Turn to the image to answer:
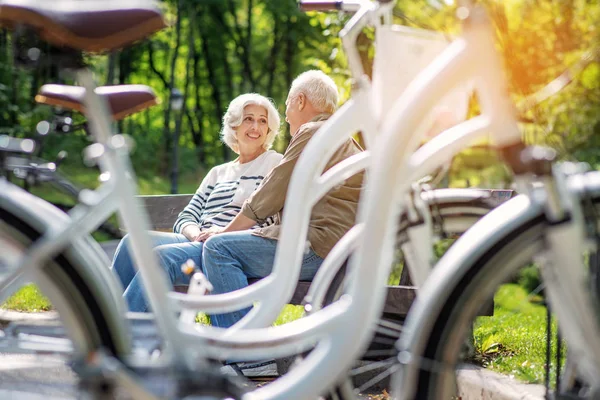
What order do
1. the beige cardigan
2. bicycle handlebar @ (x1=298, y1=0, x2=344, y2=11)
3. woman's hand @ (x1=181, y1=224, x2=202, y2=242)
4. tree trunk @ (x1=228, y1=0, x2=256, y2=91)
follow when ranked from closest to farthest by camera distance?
bicycle handlebar @ (x1=298, y1=0, x2=344, y2=11) < the beige cardigan < woman's hand @ (x1=181, y1=224, x2=202, y2=242) < tree trunk @ (x1=228, y1=0, x2=256, y2=91)

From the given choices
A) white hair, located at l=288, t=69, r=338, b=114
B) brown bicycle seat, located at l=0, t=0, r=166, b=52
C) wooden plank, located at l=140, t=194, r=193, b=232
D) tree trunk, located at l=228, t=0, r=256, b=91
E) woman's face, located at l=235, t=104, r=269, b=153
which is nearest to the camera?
brown bicycle seat, located at l=0, t=0, r=166, b=52

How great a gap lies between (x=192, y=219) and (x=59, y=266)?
2731mm

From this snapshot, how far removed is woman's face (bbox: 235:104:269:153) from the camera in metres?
5.03

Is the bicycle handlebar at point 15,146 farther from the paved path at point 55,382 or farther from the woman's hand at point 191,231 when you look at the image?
the woman's hand at point 191,231

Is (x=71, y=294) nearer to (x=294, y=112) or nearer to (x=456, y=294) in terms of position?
(x=456, y=294)

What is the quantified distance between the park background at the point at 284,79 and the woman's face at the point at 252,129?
948mm

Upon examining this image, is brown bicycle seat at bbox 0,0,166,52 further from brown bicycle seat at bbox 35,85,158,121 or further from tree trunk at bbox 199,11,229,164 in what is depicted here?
tree trunk at bbox 199,11,229,164

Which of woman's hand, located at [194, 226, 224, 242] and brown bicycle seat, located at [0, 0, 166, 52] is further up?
brown bicycle seat, located at [0, 0, 166, 52]

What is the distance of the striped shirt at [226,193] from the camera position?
4848 millimetres

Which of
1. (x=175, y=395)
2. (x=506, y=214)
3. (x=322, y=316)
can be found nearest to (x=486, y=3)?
(x=506, y=214)

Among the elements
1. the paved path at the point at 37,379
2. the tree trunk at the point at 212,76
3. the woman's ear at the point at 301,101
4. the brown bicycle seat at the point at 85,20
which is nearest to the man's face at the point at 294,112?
the woman's ear at the point at 301,101

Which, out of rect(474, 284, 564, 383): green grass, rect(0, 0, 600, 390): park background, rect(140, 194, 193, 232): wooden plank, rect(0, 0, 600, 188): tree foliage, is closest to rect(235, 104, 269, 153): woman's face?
rect(140, 194, 193, 232): wooden plank

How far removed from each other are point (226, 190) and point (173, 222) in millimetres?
833

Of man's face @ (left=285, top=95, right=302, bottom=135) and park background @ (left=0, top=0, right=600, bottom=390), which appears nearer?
park background @ (left=0, top=0, right=600, bottom=390)
